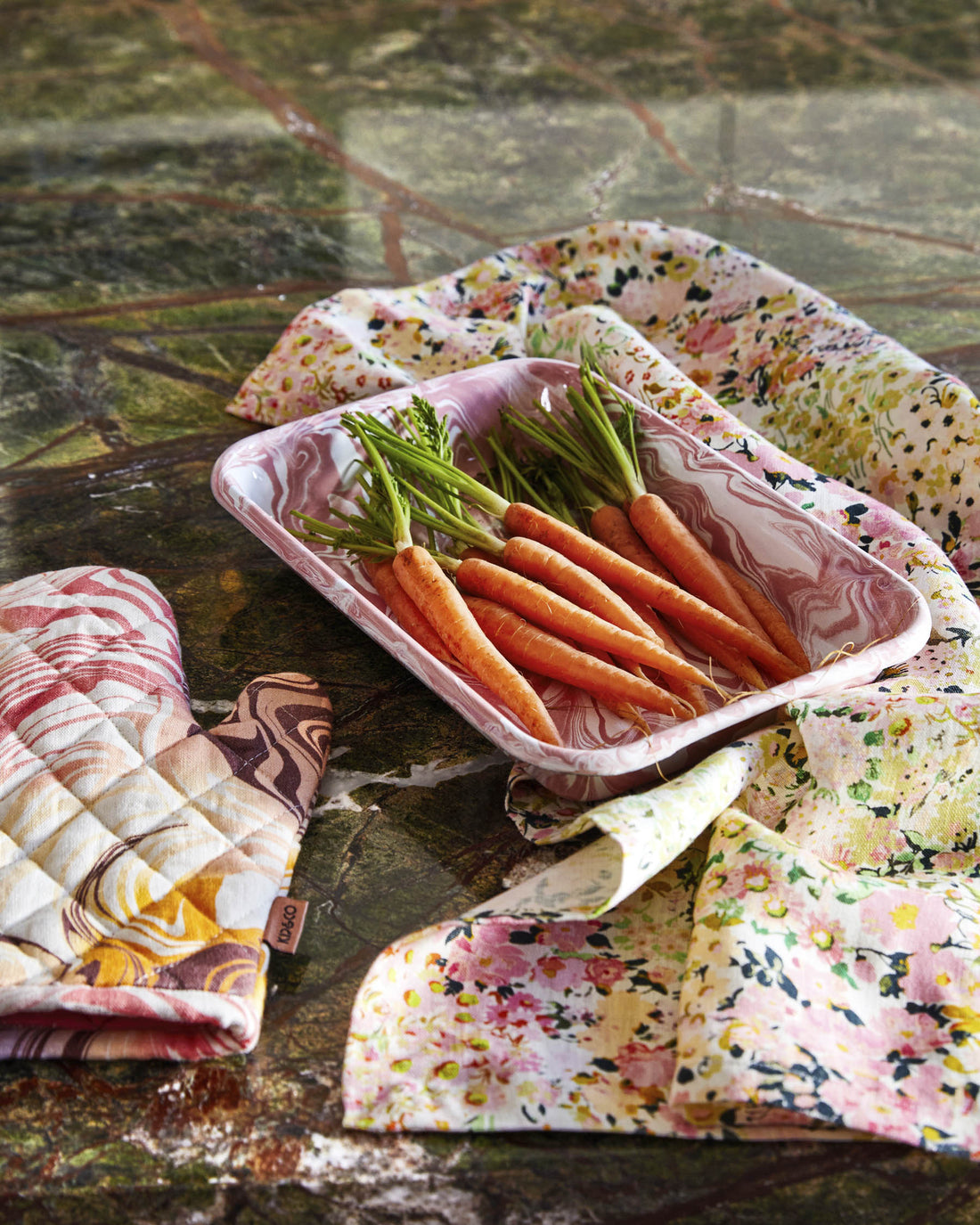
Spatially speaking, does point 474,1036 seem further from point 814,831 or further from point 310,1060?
point 814,831

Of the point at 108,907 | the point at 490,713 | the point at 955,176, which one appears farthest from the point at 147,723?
the point at 955,176

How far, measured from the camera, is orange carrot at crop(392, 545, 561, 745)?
1.15m

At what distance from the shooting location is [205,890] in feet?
3.32

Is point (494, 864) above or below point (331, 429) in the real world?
below

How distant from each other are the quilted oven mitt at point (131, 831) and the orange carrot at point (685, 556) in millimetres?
431

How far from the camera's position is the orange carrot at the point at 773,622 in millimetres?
1229

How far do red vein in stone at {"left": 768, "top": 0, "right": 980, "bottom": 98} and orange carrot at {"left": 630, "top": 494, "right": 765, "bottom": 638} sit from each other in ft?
8.29

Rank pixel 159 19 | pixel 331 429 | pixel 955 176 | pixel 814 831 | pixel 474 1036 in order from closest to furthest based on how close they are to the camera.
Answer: pixel 474 1036 → pixel 814 831 → pixel 331 429 → pixel 955 176 → pixel 159 19

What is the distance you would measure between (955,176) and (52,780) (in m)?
2.56

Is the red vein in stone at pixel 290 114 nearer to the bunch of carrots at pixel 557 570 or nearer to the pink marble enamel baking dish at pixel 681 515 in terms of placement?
the pink marble enamel baking dish at pixel 681 515

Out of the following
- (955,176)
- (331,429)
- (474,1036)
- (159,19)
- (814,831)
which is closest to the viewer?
(474,1036)

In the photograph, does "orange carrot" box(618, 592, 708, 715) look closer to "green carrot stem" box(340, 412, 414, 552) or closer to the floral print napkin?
the floral print napkin

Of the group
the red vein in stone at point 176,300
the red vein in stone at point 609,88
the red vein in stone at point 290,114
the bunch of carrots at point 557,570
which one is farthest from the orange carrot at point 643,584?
the red vein in stone at point 609,88

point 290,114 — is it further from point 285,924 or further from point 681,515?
point 285,924
